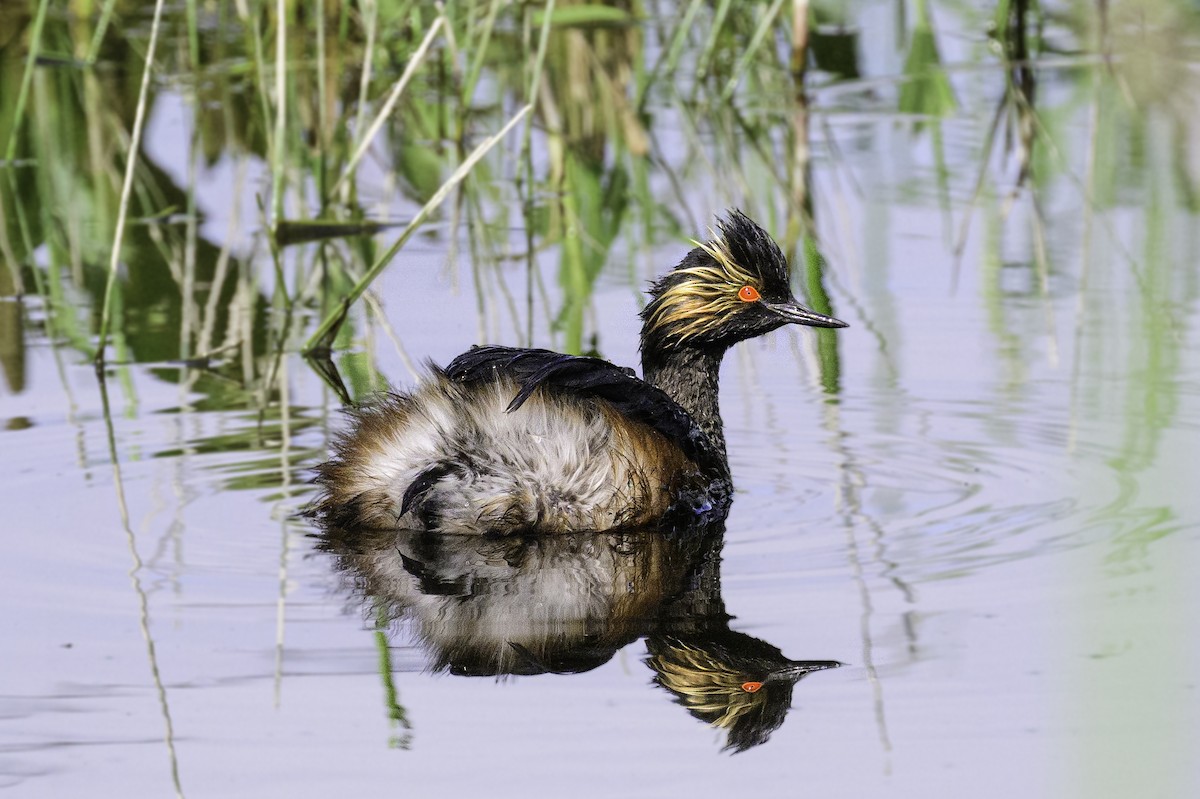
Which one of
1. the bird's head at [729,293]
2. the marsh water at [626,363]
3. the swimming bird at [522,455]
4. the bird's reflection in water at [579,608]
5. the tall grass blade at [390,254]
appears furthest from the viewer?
the tall grass blade at [390,254]

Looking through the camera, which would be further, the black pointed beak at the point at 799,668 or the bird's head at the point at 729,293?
the bird's head at the point at 729,293

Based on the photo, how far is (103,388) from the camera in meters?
6.41

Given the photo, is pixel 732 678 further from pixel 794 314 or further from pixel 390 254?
pixel 390 254

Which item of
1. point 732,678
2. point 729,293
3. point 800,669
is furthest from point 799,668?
point 729,293

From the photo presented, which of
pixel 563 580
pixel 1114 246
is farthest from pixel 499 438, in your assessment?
pixel 1114 246

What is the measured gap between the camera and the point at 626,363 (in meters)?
6.79

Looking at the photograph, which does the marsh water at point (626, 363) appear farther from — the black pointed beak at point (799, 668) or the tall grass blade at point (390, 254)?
the tall grass blade at point (390, 254)

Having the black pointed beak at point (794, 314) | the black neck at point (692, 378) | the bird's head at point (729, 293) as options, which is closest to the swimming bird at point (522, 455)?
the black neck at point (692, 378)

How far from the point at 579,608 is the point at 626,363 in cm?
241

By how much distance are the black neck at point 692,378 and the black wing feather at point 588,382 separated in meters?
0.33

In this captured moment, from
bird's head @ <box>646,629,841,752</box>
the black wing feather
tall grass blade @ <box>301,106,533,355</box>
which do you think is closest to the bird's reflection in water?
bird's head @ <box>646,629,841,752</box>

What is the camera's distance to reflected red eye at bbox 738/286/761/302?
5684mm

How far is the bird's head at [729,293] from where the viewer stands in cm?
568

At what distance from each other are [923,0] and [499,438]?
7.06 m
